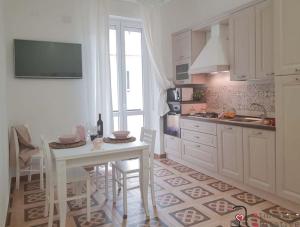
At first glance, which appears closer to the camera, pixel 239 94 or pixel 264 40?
pixel 264 40

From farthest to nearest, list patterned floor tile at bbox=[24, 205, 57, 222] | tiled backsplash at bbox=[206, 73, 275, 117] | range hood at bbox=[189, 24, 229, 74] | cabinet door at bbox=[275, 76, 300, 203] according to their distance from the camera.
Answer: range hood at bbox=[189, 24, 229, 74] → tiled backsplash at bbox=[206, 73, 275, 117] → patterned floor tile at bbox=[24, 205, 57, 222] → cabinet door at bbox=[275, 76, 300, 203]

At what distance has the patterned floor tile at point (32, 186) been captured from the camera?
11.2 feet

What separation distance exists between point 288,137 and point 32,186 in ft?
10.7

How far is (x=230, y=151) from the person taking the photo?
3.27m

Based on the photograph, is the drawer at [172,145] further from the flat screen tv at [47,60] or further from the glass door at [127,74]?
the flat screen tv at [47,60]

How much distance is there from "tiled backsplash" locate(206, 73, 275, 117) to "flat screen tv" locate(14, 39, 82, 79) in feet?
7.36

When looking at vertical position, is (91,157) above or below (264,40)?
below

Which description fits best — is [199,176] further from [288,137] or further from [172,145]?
[288,137]

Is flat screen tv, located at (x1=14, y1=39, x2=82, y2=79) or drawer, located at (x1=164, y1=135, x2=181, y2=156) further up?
flat screen tv, located at (x1=14, y1=39, x2=82, y2=79)

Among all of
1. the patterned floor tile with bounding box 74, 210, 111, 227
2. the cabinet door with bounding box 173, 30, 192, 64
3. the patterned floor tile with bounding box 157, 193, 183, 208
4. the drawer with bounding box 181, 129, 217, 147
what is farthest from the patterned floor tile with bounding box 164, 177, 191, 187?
the cabinet door with bounding box 173, 30, 192, 64

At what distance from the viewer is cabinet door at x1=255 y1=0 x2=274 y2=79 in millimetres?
2865

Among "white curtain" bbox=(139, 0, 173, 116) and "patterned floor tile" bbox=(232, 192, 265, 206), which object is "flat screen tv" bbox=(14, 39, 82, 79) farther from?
"patterned floor tile" bbox=(232, 192, 265, 206)

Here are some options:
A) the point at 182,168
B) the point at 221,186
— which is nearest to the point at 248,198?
the point at 221,186

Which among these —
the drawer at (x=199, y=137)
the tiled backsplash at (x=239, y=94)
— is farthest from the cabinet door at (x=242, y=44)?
the drawer at (x=199, y=137)
